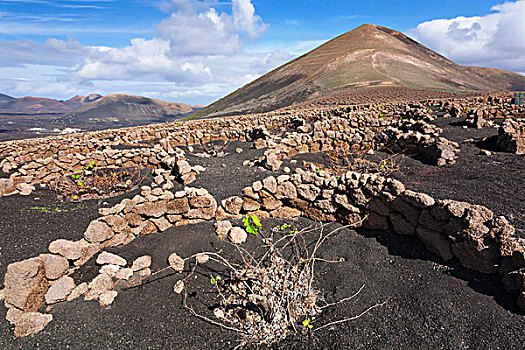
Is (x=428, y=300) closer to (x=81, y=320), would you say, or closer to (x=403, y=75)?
(x=81, y=320)

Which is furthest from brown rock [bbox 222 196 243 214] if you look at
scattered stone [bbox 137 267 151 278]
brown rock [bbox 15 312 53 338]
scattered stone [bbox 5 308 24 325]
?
scattered stone [bbox 5 308 24 325]

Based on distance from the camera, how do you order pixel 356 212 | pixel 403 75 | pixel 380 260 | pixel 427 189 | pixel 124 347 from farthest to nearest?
pixel 403 75 → pixel 427 189 → pixel 356 212 → pixel 380 260 → pixel 124 347

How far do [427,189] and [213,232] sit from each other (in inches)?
197

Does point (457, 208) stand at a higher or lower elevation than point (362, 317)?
higher

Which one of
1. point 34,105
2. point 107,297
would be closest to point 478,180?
point 107,297

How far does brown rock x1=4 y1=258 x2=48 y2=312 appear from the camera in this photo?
12.5 feet

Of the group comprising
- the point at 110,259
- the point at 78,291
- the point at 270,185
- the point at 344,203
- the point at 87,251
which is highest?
the point at 270,185

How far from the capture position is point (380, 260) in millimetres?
4594

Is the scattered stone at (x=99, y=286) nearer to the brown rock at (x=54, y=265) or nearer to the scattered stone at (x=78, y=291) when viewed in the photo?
the scattered stone at (x=78, y=291)

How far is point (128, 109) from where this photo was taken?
12800 cm

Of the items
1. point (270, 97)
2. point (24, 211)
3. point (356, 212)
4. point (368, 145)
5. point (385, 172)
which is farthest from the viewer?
point (270, 97)

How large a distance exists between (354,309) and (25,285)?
486 centimetres

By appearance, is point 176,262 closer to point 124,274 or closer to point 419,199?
point 124,274

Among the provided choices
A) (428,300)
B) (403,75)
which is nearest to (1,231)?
(428,300)
